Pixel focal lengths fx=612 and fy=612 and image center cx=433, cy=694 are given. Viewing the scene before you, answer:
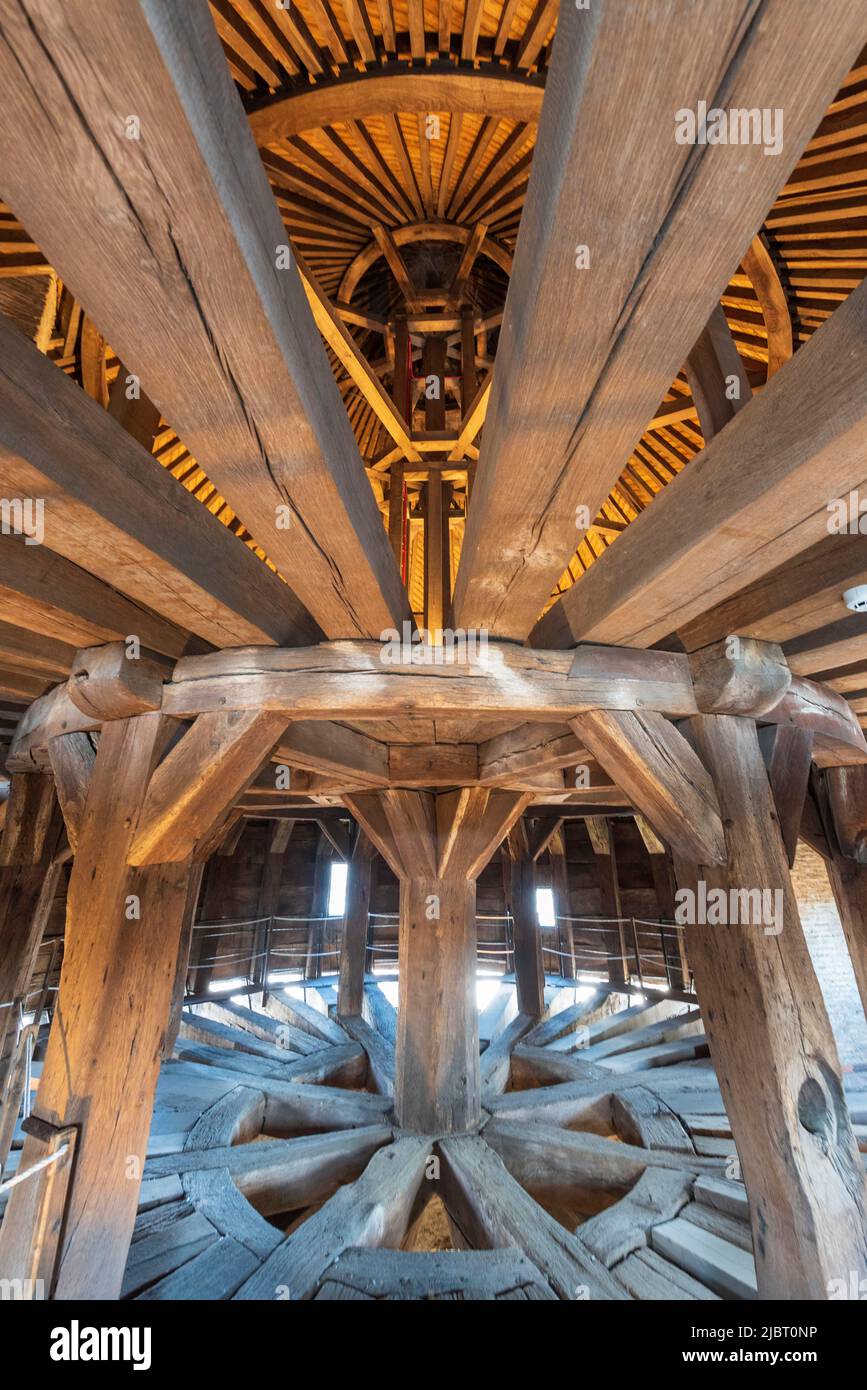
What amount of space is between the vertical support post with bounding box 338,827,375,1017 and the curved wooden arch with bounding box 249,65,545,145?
18.7 ft

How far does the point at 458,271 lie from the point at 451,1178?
510 centimetres

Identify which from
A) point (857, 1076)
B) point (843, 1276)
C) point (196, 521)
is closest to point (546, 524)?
point (196, 521)

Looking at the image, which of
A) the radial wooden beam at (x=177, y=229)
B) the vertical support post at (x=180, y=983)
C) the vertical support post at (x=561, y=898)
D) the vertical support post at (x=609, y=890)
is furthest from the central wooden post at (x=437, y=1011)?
the vertical support post at (x=561, y=898)

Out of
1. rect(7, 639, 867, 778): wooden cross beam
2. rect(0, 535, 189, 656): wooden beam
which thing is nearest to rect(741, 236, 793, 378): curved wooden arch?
rect(7, 639, 867, 778): wooden cross beam

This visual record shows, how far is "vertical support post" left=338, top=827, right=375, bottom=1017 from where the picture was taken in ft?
21.2

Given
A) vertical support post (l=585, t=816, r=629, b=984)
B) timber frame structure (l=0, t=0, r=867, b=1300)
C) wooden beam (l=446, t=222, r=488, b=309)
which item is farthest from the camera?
vertical support post (l=585, t=816, r=629, b=984)

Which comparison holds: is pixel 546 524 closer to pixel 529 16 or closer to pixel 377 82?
pixel 377 82

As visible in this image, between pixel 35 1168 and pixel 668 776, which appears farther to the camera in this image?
pixel 668 776

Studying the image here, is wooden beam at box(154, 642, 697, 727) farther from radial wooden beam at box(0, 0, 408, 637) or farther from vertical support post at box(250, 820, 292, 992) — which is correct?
vertical support post at box(250, 820, 292, 992)

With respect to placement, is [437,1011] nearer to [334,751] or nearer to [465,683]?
[334,751]

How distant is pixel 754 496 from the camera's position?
1.31 meters

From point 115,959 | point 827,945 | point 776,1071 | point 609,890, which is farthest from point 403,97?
point 609,890
